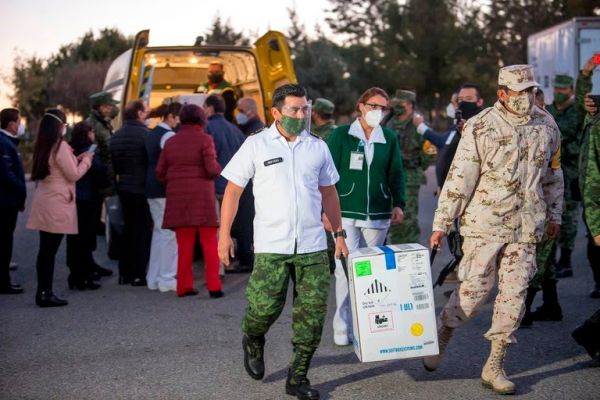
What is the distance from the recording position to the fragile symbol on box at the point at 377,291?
577 cm

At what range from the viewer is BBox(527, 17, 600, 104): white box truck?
17.5 m

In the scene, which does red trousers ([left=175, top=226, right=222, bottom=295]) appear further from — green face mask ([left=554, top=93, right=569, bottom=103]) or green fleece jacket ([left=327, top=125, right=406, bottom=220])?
green face mask ([left=554, top=93, right=569, bottom=103])

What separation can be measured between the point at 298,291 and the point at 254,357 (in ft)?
1.80

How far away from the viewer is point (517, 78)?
19.0 feet

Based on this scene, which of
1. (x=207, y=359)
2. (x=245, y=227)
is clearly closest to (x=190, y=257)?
(x=245, y=227)

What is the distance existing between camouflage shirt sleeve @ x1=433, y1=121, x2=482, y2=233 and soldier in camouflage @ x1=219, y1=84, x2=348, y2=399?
75 centimetres

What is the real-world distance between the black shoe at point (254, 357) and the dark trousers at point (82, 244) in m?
4.23

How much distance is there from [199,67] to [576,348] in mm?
8172

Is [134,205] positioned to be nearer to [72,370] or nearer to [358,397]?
[72,370]

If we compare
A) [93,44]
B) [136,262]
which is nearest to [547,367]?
[136,262]

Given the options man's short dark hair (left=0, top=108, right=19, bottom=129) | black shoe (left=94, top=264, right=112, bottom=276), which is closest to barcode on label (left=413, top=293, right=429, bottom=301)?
man's short dark hair (left=0, top=108, right=19, bottom=129)

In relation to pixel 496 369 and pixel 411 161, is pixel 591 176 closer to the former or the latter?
pixel 496 369

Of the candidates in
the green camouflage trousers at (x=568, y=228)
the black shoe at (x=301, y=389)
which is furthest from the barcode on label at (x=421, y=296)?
the green camouflage trousers at (x=568, y=228)

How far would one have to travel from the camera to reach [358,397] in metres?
5.75
